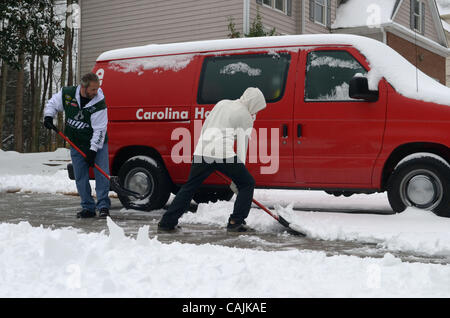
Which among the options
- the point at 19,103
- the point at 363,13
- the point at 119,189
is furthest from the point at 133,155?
the point at 19,103

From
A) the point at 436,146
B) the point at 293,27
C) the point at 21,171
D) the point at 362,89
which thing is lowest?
the point at 21,171

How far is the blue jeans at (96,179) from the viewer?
777cm

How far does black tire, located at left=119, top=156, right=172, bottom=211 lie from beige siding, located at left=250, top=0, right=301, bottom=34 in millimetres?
11720

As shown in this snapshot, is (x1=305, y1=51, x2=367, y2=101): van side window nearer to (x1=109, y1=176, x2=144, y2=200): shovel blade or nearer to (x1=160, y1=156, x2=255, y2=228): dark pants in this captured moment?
(x1=160, y1=156, x2=255, y2=228): dark pants

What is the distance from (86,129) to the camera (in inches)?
303

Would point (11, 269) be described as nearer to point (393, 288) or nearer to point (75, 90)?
point (393, 288)

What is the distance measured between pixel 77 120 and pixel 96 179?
0.79 meters

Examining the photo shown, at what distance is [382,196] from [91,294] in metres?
7.95

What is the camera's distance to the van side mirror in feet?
22.3

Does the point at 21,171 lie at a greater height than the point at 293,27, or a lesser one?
lesser

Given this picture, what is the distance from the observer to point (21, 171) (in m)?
17.9

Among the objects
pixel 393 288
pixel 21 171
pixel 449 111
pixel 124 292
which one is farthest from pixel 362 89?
pixel 21 171

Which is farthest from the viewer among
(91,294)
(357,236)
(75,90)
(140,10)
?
(140,10)

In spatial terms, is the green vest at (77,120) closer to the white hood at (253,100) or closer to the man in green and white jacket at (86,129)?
the man in green and white jacket at (86,129)
